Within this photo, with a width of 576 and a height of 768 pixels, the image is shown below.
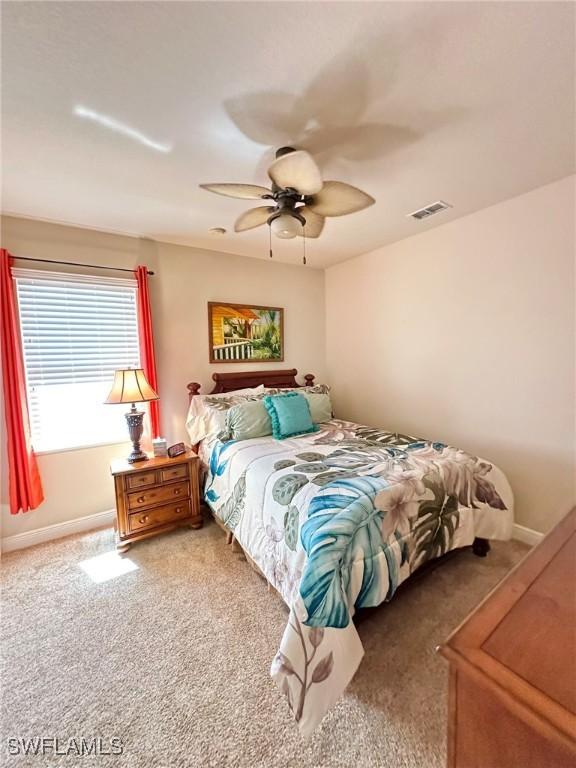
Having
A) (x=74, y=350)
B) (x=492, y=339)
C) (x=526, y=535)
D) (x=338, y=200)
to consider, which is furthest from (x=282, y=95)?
(x=526, y=535)

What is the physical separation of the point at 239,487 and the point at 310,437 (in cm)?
80

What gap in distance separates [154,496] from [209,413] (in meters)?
0.81

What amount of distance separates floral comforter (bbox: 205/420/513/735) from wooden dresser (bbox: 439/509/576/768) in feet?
2.28

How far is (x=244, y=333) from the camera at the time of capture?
350 centimetres

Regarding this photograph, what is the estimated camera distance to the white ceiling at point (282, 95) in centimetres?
107

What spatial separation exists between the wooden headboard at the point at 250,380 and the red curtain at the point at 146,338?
39 centimetres

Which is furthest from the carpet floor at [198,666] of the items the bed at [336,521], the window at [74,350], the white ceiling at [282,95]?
the white ceiling at [282,95]

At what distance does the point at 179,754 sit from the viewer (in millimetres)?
1143

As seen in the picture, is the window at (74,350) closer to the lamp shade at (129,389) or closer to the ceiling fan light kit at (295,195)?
the lamp shade at (129,389)

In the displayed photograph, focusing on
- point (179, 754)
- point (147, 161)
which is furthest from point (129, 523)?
point (147, 161)

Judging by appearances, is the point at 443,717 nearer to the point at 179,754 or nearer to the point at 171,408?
the point at 179,754

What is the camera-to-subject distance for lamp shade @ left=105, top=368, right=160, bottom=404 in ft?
7.98

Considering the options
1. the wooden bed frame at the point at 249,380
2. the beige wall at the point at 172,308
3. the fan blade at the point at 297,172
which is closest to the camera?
the fan blade at the point at 297,172

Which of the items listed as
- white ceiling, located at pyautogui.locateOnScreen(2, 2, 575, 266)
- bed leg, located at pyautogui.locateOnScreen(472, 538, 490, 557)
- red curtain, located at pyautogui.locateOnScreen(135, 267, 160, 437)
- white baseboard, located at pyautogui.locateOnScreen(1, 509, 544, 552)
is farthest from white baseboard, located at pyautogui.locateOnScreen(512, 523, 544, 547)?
red curtain, located at pyautogui.locateOnScreen(135, 267, 160, 437)
